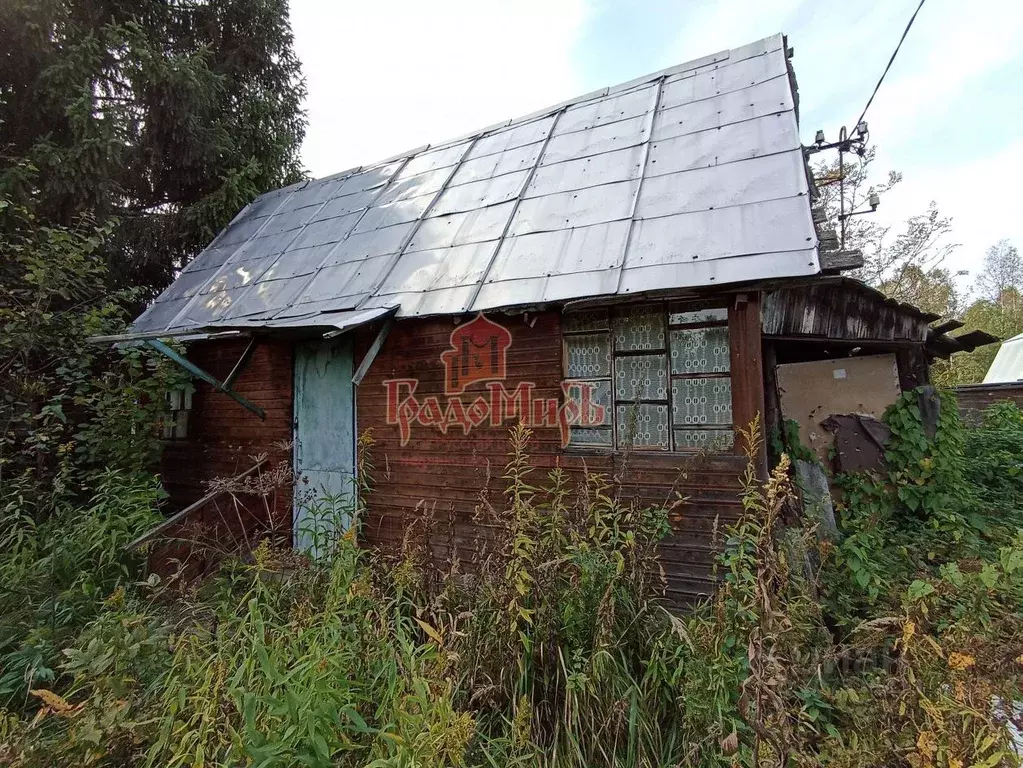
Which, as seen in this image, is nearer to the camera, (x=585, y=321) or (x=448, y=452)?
(x=585, y=321)

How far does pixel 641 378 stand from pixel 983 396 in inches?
457

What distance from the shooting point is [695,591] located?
3.96 m

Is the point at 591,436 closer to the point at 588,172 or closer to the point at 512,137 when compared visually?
the point at 588,172

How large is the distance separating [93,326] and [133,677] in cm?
479

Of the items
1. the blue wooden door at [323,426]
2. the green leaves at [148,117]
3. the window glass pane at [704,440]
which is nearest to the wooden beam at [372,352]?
the blue wooden door at [323,426]

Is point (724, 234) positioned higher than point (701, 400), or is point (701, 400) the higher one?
point (724, 234)

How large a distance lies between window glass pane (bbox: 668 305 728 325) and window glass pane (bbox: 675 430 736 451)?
897 mm

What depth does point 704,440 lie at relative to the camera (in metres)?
4.05

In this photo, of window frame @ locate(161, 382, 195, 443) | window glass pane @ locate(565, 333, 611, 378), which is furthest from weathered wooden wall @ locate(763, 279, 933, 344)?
window frame @ locate(161, 382, 195, 443)

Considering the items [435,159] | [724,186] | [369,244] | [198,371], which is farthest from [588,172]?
[198,371]

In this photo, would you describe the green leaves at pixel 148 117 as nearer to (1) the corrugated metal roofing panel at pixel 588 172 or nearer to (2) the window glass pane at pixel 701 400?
(1) the corrugated metal roofing panel at pixel 588 172

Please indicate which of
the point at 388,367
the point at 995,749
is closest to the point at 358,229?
the point at 388,367

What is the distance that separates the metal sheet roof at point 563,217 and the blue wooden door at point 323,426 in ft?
1.91

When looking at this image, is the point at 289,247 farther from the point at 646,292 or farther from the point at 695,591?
the point at 695,591
